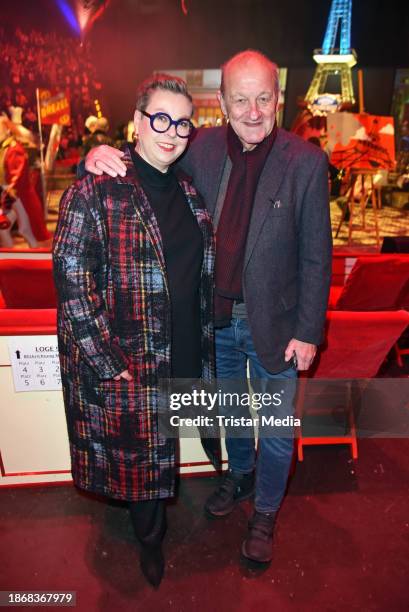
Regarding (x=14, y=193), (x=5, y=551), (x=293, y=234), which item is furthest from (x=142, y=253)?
(x=14, y=193)

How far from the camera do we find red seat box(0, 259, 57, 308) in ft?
7.29

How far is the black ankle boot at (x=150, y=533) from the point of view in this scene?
1.73 meters

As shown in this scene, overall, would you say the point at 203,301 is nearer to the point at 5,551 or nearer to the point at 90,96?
the point at 5,551

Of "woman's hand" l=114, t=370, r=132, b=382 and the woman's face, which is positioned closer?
the woman's face

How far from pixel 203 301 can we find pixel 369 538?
4.42ft

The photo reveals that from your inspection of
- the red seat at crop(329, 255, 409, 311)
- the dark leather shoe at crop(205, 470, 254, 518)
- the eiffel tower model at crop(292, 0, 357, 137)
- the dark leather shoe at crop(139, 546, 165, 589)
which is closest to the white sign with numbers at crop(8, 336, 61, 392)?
the dark leather shoe at crop(139, 546, 165, 589)

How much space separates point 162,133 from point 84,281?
0.51 metres

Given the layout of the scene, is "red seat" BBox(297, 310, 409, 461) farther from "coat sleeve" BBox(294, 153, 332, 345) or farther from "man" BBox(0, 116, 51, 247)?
"man" BBox(0, 116, 51, 247)

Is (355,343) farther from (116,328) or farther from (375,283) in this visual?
(116,328)

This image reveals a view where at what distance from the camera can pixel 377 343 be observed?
2135mm

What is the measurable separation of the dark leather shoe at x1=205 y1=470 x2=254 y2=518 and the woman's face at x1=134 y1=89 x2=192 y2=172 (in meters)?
1.56

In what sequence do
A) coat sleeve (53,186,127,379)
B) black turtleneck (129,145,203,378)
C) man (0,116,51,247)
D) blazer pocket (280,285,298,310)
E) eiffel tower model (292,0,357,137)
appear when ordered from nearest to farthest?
coat sleeve (53,186,127,379)
black turtleneck (129,145,203,378)
blazer pocket (280,285,298,310)
man (0,116,51,247)
eiffel tower model (292,0,357,137)

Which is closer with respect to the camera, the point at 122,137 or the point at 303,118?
the point at 303,118

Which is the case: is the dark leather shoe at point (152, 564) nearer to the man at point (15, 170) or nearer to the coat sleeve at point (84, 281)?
the coat sleeve at point (84, 281)
